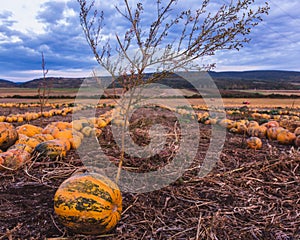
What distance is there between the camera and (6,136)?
15.4 feet

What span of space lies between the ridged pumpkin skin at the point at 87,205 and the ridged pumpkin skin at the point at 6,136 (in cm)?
277

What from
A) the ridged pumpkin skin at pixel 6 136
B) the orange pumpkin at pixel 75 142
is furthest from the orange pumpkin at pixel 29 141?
the orange pumpkin at pixel 75 142

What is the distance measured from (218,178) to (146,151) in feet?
4.33

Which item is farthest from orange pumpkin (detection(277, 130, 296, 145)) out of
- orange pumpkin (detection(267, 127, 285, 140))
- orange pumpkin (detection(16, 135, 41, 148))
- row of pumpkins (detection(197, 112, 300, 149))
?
orange pumpkin (detection(16, 135, 41, 148))

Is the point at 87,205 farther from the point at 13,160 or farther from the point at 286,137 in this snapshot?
the point at 286,137

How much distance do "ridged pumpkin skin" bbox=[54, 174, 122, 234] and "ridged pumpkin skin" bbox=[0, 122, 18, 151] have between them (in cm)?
277

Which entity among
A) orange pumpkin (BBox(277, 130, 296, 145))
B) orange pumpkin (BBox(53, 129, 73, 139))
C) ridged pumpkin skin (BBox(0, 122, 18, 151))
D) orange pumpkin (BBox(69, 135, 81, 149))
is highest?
ridged pumpkin skin (BBox(0, 122, 18, 151))

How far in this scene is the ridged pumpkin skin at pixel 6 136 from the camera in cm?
468

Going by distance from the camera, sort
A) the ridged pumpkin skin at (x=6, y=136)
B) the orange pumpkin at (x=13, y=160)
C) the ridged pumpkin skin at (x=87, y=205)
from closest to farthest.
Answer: the ridged pumpkin skin at (x=87, y=205) → the orange pumpkin at (x=13, y=160) → the ridged pumpkin skin at (x=6, y=136)

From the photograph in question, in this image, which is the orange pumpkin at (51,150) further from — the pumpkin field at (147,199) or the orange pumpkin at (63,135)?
the orange pumpkin at (63,135)

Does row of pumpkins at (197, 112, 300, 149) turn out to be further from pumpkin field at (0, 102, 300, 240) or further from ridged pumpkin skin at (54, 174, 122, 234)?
ridged pumpkin skin at (54, 174, 122, 234)

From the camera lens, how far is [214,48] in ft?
9.46

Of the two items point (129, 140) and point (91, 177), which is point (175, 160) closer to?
point (129, 140)

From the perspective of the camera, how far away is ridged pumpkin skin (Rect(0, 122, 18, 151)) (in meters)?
4.68
